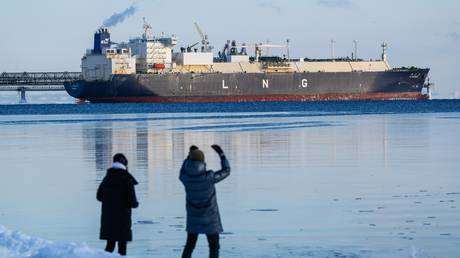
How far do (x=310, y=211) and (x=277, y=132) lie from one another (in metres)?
22.3

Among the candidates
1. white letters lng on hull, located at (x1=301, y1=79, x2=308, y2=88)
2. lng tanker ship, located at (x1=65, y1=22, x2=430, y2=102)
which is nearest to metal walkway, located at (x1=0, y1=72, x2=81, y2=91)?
lng tanker ship, located at (x1=65, y1=22, x2=430, y2=102)

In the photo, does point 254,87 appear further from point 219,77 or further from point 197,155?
point 197,155

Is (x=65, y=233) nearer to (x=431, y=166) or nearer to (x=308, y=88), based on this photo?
(x=431, y=166)

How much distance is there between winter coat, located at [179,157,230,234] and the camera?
10.1 meters

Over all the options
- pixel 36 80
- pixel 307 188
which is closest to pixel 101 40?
pixel 36 80

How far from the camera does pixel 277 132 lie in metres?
36.5

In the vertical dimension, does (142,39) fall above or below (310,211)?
above

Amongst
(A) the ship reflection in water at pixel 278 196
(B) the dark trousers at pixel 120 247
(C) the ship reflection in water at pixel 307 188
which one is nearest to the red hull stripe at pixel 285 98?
(C) the ship reflection in water at pixel 307 188

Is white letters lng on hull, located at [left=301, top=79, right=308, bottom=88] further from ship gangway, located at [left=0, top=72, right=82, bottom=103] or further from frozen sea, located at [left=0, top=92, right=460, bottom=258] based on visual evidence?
frozen sea, located at [left=0, top=92, right=460, bottom=258]

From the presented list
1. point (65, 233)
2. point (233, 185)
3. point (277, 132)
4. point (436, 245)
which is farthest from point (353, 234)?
point (277, 132)

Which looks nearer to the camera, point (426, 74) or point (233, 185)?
point (233, 185)

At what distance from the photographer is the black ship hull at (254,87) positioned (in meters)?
108

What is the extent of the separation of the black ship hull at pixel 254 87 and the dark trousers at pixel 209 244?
316 feet

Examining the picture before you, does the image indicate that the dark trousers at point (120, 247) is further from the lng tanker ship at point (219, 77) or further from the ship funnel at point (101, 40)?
the ship funnel at point (101, 40)
